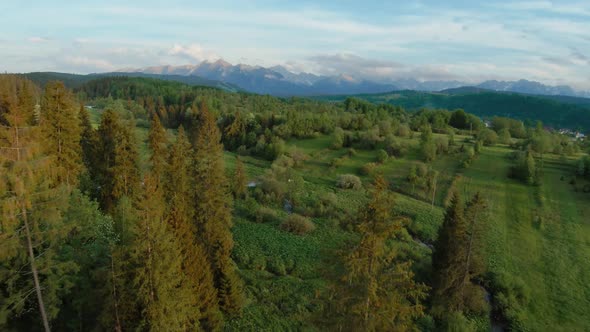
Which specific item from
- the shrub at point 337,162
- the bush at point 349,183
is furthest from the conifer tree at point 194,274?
the shrub at point 337,162

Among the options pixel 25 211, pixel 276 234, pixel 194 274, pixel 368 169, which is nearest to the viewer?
pixel 25 211

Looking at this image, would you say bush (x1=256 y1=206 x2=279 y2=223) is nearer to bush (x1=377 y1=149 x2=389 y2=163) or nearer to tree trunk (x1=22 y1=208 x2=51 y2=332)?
tree trunk (x1=22 y1=208 x2=51 y2=332)

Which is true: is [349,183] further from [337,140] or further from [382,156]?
[337,140]

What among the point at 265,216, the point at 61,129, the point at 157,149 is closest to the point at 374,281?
the point at 157,149

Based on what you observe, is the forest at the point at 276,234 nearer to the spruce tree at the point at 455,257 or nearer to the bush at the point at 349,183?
the spruce tree at the point at 455,257

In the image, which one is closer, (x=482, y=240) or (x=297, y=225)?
(x=482, y=240)
